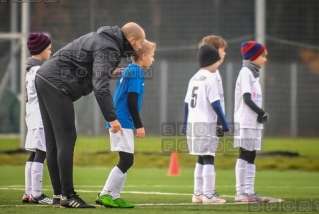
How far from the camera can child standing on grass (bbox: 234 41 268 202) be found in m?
8.99

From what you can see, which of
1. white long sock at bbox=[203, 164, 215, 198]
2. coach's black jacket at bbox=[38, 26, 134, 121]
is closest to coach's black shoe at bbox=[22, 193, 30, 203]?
coach's black jacket at bbox=[38, 26, 134, 121]

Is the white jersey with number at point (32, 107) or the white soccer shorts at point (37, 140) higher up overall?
the white jersey with number at point (32, 107)

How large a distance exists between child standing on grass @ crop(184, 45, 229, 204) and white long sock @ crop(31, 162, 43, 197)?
1.61m

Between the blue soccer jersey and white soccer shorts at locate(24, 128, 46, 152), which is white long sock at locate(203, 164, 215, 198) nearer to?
the blue soccer jersey

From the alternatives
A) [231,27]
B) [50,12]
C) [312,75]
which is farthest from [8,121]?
[312,75]

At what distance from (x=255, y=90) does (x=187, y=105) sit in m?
0.77

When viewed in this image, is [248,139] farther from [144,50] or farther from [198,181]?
[144,50]

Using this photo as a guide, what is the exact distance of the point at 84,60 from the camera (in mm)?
7488

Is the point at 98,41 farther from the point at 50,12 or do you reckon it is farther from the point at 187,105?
the point at 50,12

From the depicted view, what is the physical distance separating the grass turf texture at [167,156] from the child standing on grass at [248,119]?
4846mm

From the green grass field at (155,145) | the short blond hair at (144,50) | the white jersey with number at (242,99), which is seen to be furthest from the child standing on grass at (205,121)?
the green grass field at (155,145)

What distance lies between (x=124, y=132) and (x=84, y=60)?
34.5 inches

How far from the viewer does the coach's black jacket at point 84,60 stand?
736 centimetres

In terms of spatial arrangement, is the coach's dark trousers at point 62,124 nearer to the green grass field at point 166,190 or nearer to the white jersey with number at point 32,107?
the green grass field at point 166,190
